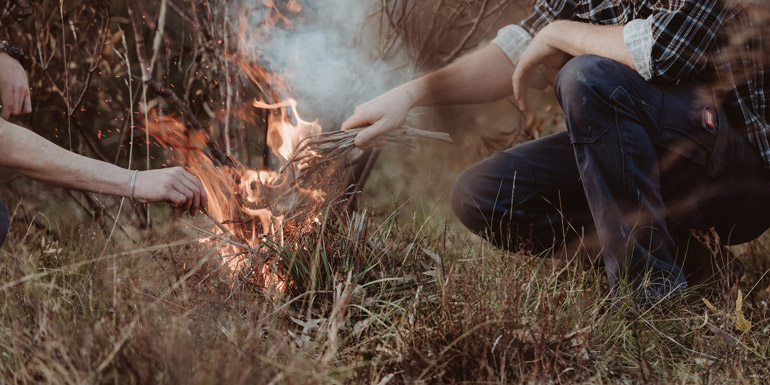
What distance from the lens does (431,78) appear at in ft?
8.36

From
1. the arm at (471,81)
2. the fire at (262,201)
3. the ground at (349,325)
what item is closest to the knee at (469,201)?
the ground at (349,325)

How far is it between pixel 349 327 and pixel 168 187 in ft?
2.18

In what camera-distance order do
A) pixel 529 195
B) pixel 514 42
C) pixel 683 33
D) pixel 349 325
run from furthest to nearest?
1. pixel 514 42
2. pixel 529 195
3. pixel 683 33
4. pixel 349 325

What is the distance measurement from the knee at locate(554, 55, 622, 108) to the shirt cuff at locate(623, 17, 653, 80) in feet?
0.20

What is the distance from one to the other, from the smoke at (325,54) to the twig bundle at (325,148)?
374 millimetres

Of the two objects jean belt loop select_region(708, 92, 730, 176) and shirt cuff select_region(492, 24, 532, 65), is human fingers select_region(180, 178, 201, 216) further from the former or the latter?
jean belt loop select_region(708, 92, 730, 176)

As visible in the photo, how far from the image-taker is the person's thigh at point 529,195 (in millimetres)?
2434

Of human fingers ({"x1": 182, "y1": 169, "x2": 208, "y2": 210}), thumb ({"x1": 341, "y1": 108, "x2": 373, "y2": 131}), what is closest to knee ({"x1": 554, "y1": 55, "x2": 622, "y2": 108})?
thumb ({"x1": 341, "y1": 108, "x2": 373, "y2": 131})

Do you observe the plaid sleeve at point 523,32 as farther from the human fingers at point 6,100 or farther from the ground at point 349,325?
the human fingers at point 6,100

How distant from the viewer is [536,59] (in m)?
2.37

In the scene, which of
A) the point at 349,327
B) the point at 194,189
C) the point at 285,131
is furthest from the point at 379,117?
the point at 349,327

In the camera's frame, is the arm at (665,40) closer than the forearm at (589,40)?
Yes

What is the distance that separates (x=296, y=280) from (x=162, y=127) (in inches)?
36.9

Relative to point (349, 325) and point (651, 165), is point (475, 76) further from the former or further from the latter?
point (349, 325)
